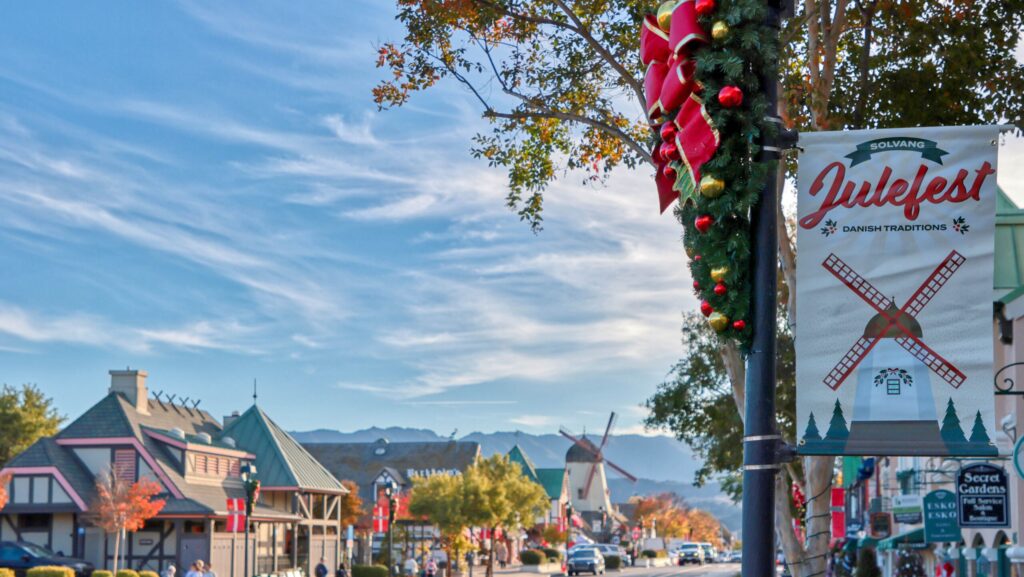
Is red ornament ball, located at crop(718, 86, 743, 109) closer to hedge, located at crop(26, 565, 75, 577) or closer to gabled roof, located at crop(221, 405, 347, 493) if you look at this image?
hedge, located at crop(26, 565, 75, 577)

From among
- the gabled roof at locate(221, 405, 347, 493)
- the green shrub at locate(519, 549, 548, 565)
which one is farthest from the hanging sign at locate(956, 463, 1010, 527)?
the green shrub at locate(519, 549, 548, 565)

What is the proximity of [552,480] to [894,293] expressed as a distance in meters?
123

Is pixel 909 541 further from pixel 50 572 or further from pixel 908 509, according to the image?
pixel 50 572

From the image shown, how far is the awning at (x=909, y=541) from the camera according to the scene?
37094 mm

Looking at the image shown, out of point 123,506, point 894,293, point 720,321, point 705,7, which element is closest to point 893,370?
point 894,293

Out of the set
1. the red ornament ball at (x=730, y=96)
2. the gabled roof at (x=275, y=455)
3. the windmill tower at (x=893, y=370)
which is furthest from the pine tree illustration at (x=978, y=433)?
the gabled roof at (x=275, y=455)

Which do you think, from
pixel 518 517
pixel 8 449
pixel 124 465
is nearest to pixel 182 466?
pixel 124 465

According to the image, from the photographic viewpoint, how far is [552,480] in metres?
129

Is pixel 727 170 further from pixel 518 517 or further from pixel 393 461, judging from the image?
pixel 393 461

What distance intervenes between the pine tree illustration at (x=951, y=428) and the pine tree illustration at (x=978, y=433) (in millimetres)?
58

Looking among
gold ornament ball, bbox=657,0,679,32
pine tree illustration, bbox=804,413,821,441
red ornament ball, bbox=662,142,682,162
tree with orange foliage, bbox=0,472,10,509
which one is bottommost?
tree with orange foliage, bbox=0,472,10,509

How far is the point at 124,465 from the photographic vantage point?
55.5m

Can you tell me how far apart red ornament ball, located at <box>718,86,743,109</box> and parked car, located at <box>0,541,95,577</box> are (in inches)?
1904

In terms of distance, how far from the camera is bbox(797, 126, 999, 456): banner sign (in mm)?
7438
